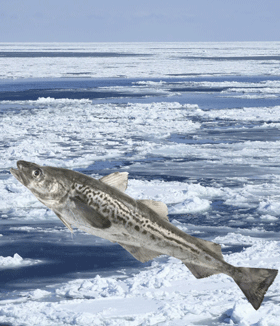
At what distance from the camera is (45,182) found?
697 mm

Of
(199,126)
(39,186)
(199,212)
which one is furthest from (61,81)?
(39,186)

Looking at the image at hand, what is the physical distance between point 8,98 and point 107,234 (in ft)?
87.6

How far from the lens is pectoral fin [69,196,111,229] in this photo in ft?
2.12

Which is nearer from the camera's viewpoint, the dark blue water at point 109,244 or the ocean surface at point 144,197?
the ocean surface at point 144,197

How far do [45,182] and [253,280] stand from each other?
0.32 meters

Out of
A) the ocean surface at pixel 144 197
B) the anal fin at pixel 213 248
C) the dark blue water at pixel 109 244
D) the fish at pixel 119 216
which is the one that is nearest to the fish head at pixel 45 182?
the fish at pixel 119 216

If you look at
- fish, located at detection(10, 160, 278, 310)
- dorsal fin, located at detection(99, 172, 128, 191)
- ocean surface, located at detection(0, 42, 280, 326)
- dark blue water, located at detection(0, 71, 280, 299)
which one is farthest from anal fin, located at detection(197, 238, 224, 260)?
ocean surface, located at detection(0, 42, 280, 326)

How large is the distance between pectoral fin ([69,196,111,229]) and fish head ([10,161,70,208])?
0.09ft

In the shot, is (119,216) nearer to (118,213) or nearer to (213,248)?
(118,213)

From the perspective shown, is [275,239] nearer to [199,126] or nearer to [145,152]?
[145,152]

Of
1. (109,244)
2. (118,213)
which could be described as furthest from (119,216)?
(109,244)

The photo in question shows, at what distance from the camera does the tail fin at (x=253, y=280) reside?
29.2 inches

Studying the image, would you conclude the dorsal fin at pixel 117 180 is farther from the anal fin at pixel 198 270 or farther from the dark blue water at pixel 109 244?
the dark blue water at pixel 109 244

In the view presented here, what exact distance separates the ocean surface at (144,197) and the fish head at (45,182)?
4135mm
